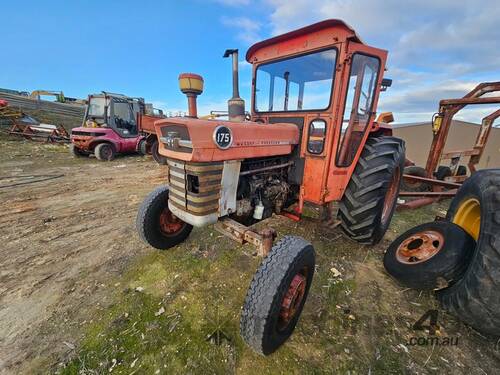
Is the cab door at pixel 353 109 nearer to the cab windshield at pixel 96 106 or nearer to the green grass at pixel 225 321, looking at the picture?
the green grass at pixel 225 321

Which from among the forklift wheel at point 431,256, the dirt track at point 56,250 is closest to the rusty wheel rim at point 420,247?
the forklift wheel at point 431,256

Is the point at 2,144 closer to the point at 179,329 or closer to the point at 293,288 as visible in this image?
the point at 179,329

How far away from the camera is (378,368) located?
1.69 metres

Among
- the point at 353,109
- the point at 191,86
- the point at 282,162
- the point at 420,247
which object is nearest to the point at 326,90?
the point at 353,109

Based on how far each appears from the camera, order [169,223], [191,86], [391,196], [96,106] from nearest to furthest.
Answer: [191,86]
[169,223]
[391,196]
[96,106]

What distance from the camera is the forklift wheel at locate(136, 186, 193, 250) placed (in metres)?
2.62

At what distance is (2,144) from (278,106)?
12.8 meters

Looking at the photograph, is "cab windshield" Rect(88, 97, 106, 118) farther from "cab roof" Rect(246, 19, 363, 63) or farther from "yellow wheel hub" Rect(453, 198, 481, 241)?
"yellow wheel hub" Rect(453, 198, 481, 241)

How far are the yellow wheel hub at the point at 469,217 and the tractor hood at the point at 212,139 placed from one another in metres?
2.16

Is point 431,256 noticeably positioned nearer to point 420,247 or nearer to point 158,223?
point 420,247

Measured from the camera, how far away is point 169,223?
2.88 m

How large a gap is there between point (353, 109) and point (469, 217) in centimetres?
174

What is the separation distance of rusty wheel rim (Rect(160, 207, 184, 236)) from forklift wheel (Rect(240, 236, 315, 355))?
1546 millimetres

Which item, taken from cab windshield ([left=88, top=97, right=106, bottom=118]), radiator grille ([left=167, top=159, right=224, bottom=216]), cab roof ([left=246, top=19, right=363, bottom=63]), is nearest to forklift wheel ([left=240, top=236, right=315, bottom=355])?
radiator grille ([left=167, top=159, right=224, bottom=216])
